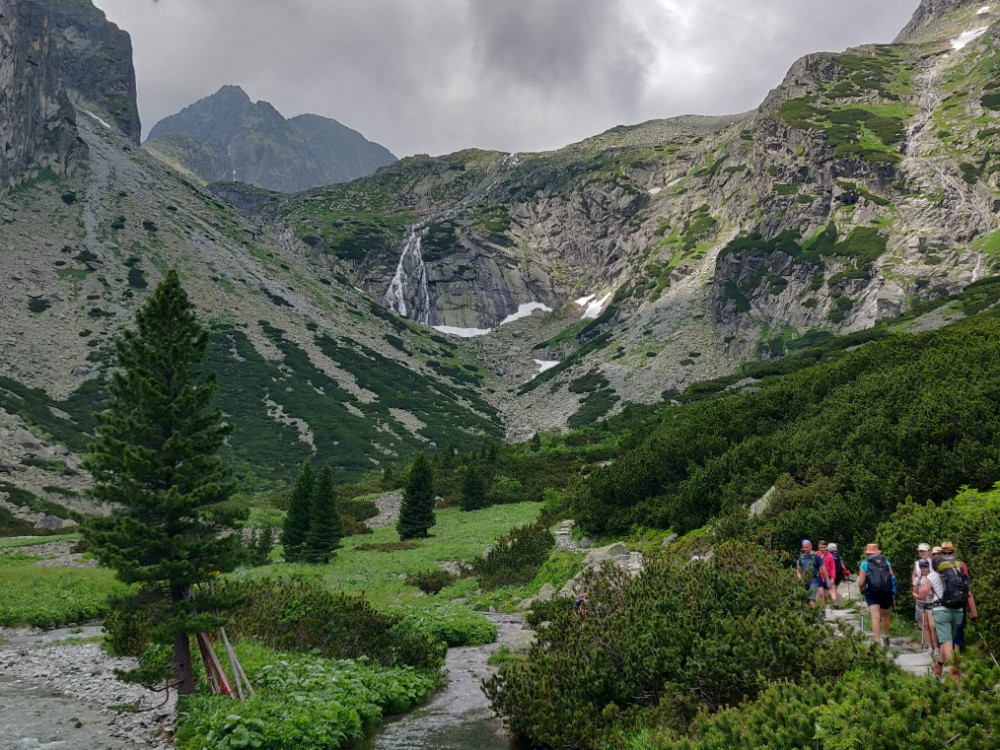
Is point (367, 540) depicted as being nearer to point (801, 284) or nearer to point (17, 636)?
point (17, 636)

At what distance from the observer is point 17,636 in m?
17.8

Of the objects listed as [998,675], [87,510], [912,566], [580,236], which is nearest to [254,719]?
[998,675]

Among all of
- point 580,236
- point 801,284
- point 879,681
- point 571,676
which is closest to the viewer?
point 879,681

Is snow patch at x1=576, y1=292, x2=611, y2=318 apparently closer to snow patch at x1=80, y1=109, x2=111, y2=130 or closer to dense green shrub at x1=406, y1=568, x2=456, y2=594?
dense green shrub at x1=406, y1=568, x2=456, y2=594

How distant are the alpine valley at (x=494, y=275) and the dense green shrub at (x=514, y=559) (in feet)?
114

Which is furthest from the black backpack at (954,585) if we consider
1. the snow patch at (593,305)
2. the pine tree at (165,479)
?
the snow patch at (593,305)

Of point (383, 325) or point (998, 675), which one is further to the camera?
point (383, 325)

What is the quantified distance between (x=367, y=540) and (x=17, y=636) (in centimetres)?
1951

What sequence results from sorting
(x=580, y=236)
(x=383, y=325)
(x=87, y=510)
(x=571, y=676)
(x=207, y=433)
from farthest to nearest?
(x=580, y=236), (x=383, y=325), (x=87, y=510), (x=207, y=433), (x=571, y=676)

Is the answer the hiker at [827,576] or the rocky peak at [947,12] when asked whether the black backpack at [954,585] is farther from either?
the rocky peak at [947,12]

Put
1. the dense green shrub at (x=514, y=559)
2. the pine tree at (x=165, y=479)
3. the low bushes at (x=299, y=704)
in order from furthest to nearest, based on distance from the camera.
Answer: the dense green shrub at (x=514, y=559) < the pine tree at (x=165, y=479) < the low bushes at (x=299, y=704)

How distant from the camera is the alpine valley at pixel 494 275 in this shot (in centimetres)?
7694

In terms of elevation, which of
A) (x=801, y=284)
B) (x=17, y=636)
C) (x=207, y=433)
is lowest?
(x=17, y=636)

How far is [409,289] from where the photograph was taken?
168m
